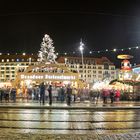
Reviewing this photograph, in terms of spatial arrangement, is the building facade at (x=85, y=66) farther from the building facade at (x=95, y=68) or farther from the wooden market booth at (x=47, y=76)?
the wooden market booth at (x=47, y=76)

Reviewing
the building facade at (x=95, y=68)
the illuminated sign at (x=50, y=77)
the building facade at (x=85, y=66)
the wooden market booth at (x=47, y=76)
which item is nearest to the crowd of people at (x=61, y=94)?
the illuminated sign at (x=50, y=77)

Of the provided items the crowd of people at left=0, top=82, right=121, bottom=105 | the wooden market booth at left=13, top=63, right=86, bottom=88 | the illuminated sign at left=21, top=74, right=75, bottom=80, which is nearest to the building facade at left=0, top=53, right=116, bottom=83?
the wooden market booth at left=13, top=63, right=86, bottom=88

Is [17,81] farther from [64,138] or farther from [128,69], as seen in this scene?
[64,138]

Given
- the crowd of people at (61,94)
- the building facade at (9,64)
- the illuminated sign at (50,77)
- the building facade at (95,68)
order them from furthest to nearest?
the building facade at (9,64) < the building facade at (95,68) < the illuminated sign at (50,77) < the crowd of people at (61,94)

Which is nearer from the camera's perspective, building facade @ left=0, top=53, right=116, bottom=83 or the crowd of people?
the crowd of people

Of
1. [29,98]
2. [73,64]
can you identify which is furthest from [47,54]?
[73,64]

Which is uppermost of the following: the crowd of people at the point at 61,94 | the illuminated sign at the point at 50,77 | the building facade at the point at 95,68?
the building facade at the point at 95,68

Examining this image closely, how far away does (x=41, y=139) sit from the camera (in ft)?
38.9

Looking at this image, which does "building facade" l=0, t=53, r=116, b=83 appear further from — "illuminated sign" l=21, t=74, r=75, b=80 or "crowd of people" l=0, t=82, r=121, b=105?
"crowd of people" l=0, t=82, r=121, b=105

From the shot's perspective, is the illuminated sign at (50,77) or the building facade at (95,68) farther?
the building facade at (95,68)

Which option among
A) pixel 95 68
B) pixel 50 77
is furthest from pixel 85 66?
pixel 50 77

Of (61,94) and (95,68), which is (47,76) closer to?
(61,94)

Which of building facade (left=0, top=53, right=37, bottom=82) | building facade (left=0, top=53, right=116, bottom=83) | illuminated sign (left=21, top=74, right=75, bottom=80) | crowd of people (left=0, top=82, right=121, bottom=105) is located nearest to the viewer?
crowd of people (left=0, top=82, right=121, bottom=105)

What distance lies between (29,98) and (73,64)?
12982 centimetres
